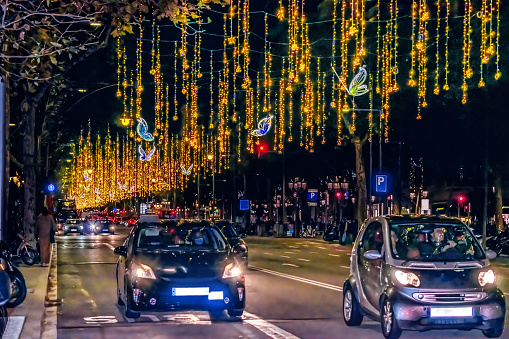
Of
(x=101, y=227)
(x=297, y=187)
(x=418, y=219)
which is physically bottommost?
(x=101, y=227)

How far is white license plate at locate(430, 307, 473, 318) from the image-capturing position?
41.1ft

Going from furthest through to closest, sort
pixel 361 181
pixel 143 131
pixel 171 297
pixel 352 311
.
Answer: pixel 361 181 → pixel 143 131 → pixel 171 297 → pixel 352 311

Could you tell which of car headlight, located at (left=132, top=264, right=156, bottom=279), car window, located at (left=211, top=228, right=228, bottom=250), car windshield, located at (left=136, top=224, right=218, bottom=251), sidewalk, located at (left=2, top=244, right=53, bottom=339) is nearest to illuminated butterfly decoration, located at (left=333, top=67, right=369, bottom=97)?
sidewalk, located at (left=2, top=244, right=53, bottom=339)

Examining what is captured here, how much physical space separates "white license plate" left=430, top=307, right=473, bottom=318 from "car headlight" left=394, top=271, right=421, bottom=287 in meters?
0.41

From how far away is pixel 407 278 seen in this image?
1283 cm

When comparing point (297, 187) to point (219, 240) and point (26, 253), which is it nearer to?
point (26, 253)

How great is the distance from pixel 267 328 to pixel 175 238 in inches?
139

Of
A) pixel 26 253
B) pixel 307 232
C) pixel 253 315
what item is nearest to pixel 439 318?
pixel 253 315

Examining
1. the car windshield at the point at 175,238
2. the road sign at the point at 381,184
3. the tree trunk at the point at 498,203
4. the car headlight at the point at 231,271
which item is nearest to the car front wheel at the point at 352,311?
the car headlight at the point at 231,271

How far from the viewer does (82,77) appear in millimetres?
38344

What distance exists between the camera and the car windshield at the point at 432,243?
13328 mm

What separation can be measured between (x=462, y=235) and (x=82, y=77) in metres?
26.2

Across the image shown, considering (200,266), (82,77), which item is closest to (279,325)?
(200,266)

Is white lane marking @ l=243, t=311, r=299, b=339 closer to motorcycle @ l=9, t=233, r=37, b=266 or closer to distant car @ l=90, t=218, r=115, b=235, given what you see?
motorcycle @ l=9, t=233, r=37, b=266
